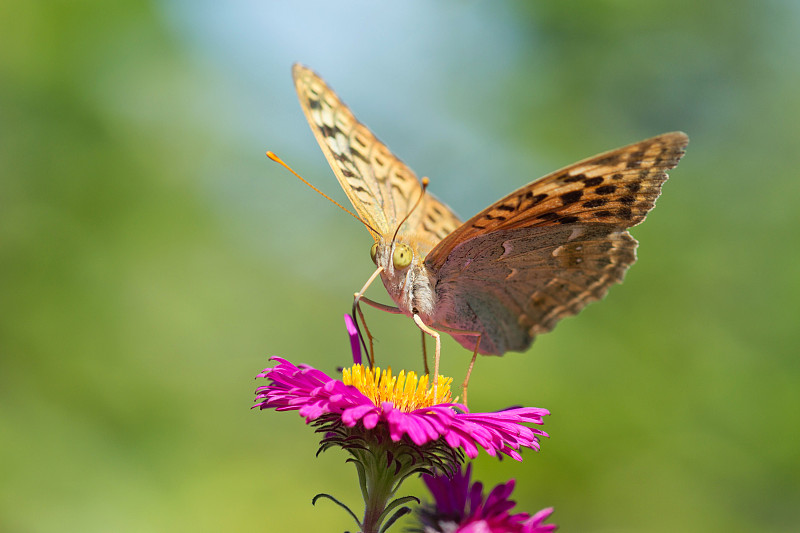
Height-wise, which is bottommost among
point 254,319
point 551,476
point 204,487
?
point 204,487

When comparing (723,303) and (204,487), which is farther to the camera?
(723,303)

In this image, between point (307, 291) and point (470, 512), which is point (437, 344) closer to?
point (470, 512)

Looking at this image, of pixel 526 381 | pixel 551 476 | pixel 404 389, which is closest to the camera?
pixel 404 389

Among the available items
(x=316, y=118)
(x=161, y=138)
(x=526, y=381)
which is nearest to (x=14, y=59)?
(x=161, y=138)

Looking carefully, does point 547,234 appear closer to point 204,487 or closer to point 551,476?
point 551,476

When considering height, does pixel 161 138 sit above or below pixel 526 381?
above

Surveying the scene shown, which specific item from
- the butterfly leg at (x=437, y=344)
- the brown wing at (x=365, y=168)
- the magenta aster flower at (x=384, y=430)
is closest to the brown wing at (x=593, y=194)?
the butterfly leg at (x=437, y=344)

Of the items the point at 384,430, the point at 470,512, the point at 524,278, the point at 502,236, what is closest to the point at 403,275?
the point at 502,236

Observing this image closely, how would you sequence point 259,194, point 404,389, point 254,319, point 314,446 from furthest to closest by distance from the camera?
point 259,194
point 254,319
point 314,446
point 404,389
